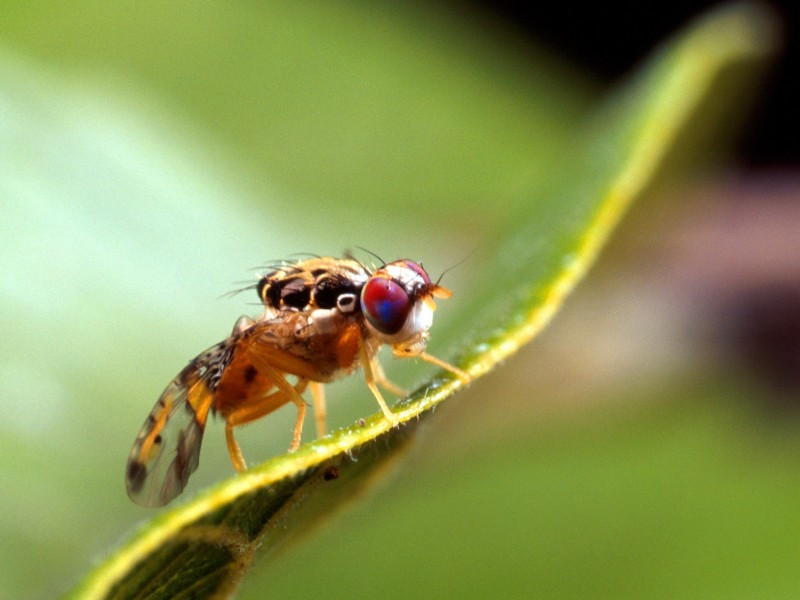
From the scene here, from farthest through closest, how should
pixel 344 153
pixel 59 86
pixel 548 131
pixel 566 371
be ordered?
pixel 548 131 < pixel 344 153 < pixel 59 86 < pixel 566 371

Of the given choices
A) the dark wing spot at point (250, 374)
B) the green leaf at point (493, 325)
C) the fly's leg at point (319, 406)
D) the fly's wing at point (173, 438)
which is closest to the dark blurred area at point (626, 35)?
the green leaf at point (493, 325)

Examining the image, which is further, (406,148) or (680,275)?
(406,148)

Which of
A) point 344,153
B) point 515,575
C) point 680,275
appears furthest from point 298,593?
point 344,153

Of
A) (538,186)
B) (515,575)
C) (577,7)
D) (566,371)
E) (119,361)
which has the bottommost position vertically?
(515,575)

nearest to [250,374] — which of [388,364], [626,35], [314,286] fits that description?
[314,286]

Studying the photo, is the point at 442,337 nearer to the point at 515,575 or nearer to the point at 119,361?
the point at 515,575

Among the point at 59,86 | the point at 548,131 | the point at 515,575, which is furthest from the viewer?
the point at 548,131

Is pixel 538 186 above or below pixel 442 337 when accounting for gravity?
above
